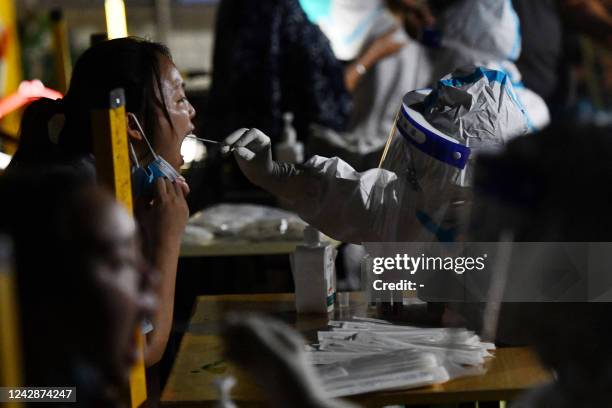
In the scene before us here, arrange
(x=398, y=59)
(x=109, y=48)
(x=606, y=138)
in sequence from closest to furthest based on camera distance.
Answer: (x=606, y=138) < (x=109, y=48) < (x=398, y=59)

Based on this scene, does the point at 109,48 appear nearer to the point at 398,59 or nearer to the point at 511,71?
the point at 511,71

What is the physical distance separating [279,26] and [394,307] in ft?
8.40

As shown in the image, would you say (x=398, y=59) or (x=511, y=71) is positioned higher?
(x=511, y=71)

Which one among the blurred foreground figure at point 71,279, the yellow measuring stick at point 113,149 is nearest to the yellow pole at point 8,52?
the yellow measuring stick at point 113,149

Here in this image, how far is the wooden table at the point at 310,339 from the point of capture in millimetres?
1579

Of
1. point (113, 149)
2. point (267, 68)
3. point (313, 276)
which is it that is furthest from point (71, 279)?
point (267, 68)

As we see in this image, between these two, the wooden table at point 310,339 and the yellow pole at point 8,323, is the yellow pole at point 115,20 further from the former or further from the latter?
the yellow pole at point 8,323

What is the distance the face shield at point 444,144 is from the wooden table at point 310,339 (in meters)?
0.24

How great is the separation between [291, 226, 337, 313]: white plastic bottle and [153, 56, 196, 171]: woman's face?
334mm

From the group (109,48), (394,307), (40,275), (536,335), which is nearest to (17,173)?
(40,275)

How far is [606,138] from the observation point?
1.02 meters

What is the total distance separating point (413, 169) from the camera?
6.49 feet

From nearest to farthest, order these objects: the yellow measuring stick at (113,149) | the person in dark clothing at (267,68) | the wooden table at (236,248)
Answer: the yellow measuring stick at (113,149)
the wooden table at (236,248)
the person in dark clothing at (267,68)

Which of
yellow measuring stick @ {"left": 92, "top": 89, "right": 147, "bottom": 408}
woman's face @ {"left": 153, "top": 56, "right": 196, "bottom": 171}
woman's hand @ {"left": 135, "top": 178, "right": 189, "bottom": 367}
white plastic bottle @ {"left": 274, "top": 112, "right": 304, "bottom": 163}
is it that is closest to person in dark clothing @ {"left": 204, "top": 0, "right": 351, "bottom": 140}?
white plastic bottle @ {"left": 274, "top": 112, "right": 304, "bottom": 163}
